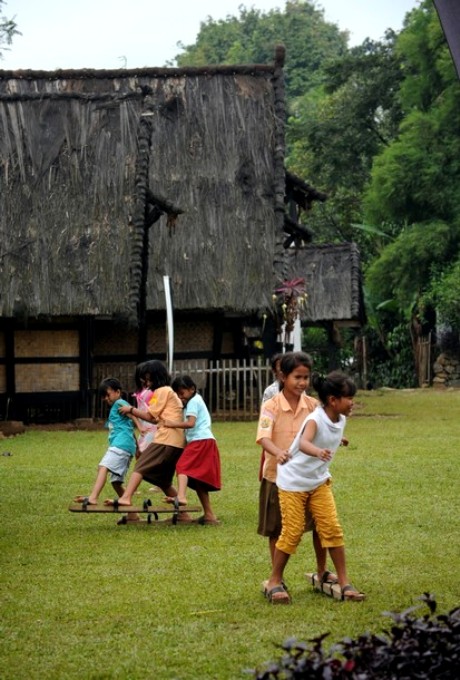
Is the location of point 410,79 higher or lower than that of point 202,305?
higher

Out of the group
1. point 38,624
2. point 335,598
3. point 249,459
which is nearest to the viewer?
point 38,624

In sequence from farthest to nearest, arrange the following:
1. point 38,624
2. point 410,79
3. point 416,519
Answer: point 410,79 → point 416,519 → point 38,624

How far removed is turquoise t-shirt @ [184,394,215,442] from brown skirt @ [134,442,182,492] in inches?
8.3

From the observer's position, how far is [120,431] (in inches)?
460

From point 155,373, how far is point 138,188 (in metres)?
11.8

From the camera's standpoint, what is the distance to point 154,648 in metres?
6.55

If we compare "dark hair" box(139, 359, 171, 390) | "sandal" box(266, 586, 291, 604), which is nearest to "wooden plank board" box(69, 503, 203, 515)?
"dark hair" box(139, 359, 171, 390)

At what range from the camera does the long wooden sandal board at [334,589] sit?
25.0ft

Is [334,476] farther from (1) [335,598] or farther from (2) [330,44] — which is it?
(2) [330,44]

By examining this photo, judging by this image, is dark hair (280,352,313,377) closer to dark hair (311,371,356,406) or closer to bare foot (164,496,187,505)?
dark hair (311,371,356,406)

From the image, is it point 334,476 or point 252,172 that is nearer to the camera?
point 334,476

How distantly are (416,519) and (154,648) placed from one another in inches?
193

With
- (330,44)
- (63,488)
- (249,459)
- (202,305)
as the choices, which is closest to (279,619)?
(63,488)

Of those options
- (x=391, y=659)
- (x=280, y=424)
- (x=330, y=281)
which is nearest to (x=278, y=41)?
(x=330, y=281)
